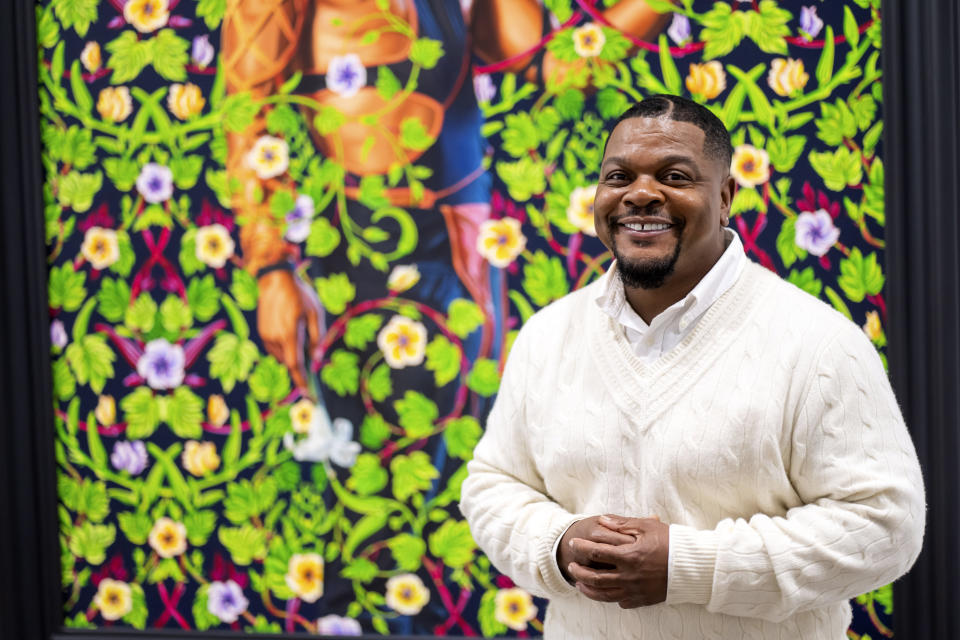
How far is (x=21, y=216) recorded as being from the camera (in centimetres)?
224

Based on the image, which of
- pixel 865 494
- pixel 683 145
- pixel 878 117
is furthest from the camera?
pixel 878 117

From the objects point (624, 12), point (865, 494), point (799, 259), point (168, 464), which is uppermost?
point (624, 12)

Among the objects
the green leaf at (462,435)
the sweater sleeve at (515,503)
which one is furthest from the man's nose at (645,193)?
the green leaf at (462,435)

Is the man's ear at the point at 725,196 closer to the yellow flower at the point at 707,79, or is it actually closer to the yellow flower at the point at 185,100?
the yellow flower at the point at 707,79

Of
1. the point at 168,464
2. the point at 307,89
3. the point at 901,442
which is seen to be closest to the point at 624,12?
the point at 307,89

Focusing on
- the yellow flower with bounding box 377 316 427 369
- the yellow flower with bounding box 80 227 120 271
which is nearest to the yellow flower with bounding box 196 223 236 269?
the yellow flower with bounding box 80 227 120 271

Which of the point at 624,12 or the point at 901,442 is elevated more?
the point at 624,12

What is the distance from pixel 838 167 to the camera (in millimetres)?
1945

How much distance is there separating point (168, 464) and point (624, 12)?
1539 mm

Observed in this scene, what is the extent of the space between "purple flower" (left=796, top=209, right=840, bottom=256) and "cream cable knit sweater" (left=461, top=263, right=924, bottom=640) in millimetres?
698

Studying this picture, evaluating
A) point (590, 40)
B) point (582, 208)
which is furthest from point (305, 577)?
point (590, 40)

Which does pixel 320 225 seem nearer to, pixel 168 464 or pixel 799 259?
pixel 168 464

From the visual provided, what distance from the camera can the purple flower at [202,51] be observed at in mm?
2139

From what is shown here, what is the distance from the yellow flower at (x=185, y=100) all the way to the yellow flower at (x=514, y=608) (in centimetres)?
137
